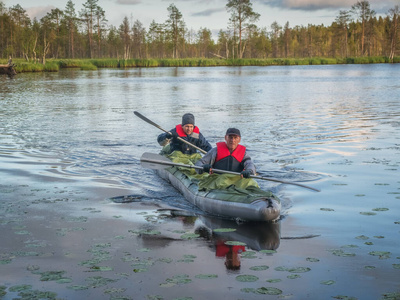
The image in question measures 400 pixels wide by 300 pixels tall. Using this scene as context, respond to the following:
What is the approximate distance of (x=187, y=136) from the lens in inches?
445

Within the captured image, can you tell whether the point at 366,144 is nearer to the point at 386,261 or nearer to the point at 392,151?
the point at 392,151

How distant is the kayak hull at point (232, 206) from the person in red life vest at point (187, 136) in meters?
2.25

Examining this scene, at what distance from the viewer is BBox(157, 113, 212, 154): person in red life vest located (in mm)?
11086

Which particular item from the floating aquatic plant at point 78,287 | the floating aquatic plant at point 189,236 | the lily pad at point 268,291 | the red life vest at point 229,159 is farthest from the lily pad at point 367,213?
the floating aquatic plant at point 78,287

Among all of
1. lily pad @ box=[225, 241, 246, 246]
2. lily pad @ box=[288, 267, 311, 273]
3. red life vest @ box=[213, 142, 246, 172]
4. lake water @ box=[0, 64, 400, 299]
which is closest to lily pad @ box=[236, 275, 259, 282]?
lake water @ box=[0, 64, 400, 299]

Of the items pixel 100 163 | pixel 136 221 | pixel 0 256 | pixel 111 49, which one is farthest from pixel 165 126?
pixel 111 49

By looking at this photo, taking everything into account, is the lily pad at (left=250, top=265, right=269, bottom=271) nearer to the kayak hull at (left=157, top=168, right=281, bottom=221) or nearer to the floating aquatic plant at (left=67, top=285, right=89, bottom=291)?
the kayak hull at (left=157, top=168, right=281, bottom=221)

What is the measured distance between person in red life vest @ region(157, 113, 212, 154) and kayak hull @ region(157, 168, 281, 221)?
2251mm

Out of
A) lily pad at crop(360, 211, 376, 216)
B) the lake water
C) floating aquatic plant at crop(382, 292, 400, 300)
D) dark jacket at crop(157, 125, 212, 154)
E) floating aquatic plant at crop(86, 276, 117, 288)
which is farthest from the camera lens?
dark jacket at crop(157, 125, 212, 154)

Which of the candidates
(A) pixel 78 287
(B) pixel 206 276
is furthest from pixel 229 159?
(A) pixel 78 287

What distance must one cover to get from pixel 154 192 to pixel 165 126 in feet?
31.1

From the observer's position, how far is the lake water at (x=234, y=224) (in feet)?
18.0

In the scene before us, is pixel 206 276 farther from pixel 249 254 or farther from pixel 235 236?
pixel 235 236

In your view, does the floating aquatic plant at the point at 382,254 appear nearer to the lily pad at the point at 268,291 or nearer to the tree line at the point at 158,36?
the lily pad at the point at 268,291
